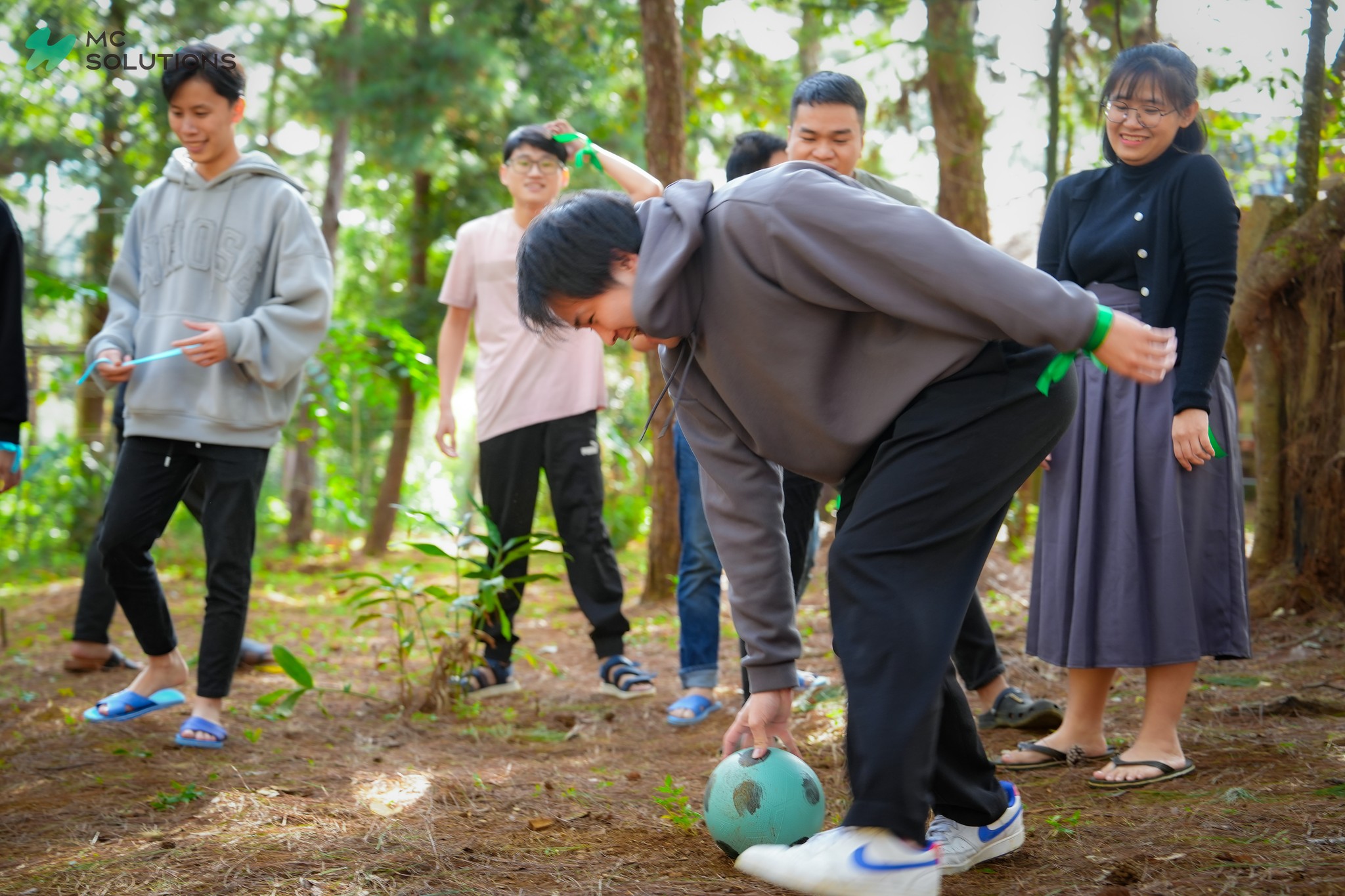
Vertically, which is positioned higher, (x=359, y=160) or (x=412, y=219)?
(x=359, y=160)

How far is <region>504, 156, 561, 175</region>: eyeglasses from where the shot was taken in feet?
14.1

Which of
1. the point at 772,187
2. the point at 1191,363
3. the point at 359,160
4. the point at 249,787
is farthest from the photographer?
the point at 359,160

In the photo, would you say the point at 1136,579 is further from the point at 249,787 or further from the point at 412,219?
the point at 412,219

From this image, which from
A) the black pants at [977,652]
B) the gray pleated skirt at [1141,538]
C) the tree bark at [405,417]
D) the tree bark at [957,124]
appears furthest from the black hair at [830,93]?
the tree bark at [405,417]

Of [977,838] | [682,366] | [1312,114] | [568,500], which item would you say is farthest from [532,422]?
[1312,114]

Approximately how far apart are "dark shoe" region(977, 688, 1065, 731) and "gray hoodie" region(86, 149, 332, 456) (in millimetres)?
2450

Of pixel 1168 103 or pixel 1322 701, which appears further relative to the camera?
pixel 1322 701

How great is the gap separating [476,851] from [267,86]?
10850 millimetres

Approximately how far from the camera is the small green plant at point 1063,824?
94.4 inches

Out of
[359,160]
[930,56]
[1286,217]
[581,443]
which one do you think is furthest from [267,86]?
[1286,217]

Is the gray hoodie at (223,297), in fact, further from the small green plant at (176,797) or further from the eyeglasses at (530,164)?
the small green plant at (176,797)

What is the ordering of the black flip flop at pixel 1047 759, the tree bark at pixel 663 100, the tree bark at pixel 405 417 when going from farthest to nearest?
the tree bark at pixel 405 417, the tree bark at pixel 663 100, the black flip flop at pixel 1047 759

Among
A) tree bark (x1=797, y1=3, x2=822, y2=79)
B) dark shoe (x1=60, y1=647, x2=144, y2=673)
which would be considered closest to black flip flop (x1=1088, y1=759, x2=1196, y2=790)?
dark shoe (x1=60, y1=647, x2=144, y2=673)

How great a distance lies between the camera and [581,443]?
4.28 metres
